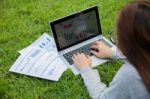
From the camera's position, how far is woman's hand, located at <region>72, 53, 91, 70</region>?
Answer: 249 cm

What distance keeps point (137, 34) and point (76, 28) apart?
3.44ft

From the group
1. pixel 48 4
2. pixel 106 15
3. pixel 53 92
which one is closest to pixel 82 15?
pixel 53 92

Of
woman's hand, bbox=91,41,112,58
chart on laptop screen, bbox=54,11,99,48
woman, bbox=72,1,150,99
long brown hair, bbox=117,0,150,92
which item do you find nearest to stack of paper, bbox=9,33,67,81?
chart on laptop screen, bbox=54,11,99,48

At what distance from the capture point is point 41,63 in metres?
2.73

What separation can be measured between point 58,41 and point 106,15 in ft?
3.02

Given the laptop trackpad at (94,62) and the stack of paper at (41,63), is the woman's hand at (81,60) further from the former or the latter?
the stack of paper at (41,63)

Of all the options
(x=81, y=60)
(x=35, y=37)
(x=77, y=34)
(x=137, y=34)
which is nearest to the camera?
(x=137, y=34)

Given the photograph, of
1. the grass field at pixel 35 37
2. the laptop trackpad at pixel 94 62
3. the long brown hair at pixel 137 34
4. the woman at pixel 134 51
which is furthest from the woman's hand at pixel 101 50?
the long brown hair at pixel 137 34

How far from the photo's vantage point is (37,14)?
11.5 feet

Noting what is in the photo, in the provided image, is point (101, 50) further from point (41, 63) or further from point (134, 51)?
point (134, 51)

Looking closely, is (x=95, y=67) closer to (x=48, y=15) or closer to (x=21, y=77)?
(x=21, y=77)

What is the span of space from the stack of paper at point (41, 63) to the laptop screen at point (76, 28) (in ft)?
0.42

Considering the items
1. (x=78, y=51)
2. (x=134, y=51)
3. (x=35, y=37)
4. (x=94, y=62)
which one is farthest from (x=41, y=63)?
(x=134, y=51)

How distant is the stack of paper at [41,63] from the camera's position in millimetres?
2695
